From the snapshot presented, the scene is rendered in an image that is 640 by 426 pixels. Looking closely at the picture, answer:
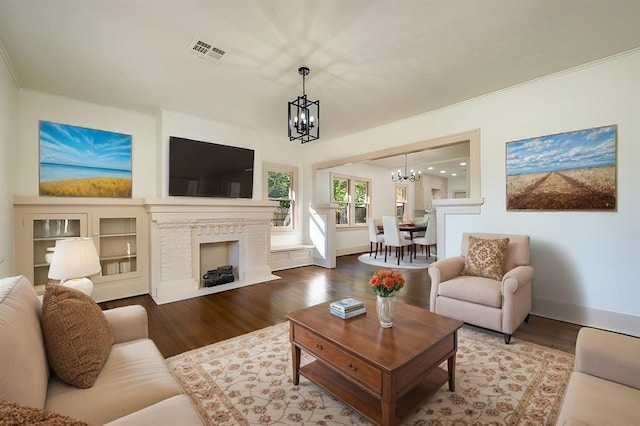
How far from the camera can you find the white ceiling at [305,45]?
212 centimetres

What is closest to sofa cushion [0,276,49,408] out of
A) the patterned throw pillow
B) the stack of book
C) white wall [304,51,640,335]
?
the stack of book

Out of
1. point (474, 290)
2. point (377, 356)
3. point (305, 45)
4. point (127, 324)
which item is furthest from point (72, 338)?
point (474, 290)

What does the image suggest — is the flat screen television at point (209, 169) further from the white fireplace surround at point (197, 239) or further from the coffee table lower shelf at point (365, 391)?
the coffee table lower shelf at point (365, 391)

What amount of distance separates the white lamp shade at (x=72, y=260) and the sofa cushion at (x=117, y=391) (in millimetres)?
1009

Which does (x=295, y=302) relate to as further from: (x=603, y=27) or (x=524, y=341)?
(x=603, y=27)

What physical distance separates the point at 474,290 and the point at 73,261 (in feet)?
11.0

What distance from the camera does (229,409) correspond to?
171 centimetres

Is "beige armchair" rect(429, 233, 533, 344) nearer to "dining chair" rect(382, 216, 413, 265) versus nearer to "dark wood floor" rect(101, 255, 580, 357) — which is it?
"dark wood floor" rect(101, 255, 580, 357)

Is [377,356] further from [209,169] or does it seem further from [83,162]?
[83,162]

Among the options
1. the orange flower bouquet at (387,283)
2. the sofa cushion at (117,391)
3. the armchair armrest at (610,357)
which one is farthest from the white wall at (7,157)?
the armchair armrest at (610,357)

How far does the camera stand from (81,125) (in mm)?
3748

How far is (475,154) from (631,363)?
2973mm

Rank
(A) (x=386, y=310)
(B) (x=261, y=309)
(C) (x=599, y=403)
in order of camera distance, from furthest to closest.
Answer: (B) (x=261, y=309) < (A) (x=386, y=310) < (C) (x=599, y=403)

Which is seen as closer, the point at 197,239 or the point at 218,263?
the point at 197,239
